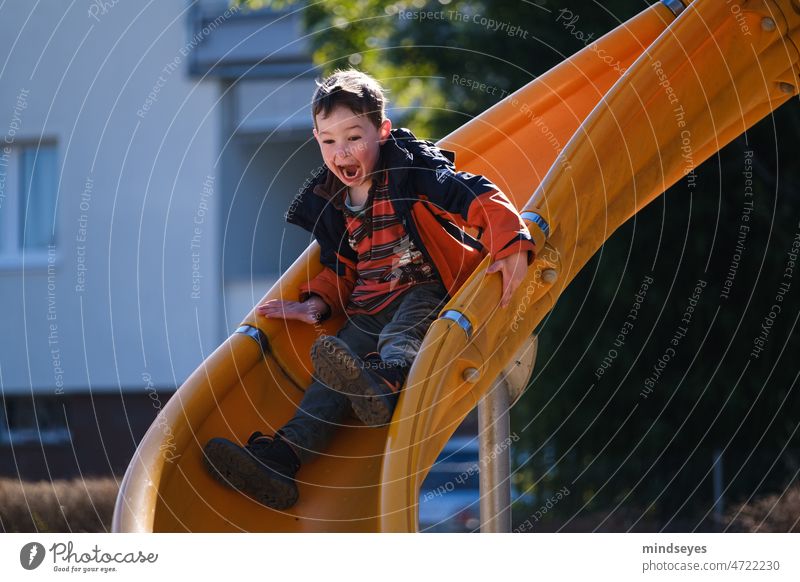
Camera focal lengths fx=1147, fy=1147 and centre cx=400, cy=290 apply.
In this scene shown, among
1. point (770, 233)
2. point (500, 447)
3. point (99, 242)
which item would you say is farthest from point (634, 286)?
point (99, 242)

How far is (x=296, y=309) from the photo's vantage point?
3.10m

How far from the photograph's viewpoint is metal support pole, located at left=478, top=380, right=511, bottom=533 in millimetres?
3129

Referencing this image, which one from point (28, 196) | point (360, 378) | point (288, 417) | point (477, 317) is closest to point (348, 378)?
point (360, 378)

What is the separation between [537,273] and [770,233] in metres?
2.33

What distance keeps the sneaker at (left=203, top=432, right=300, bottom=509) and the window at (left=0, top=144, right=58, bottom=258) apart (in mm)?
5455

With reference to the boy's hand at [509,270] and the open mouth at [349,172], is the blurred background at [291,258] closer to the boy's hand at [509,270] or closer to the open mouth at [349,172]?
the open mouth at [349,172]

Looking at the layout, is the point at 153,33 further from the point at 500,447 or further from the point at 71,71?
the point at 500,447

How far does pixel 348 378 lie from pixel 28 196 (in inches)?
240

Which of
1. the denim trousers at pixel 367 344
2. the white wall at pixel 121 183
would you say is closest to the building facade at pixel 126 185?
the white wall at pixel 121 183

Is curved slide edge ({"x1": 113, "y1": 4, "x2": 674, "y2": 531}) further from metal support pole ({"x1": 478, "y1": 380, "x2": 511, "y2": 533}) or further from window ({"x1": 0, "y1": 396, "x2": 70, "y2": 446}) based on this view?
window ({"x1": 0, "y1": 396, "x2": 70, "y2": 446})

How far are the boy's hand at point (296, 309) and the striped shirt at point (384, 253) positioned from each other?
0.15 m

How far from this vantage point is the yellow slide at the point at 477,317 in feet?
8.41

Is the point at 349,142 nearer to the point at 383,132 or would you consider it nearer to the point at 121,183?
the point at 383,132

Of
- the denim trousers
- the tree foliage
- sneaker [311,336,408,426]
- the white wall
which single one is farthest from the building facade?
sneaker [311,336,408,426]
